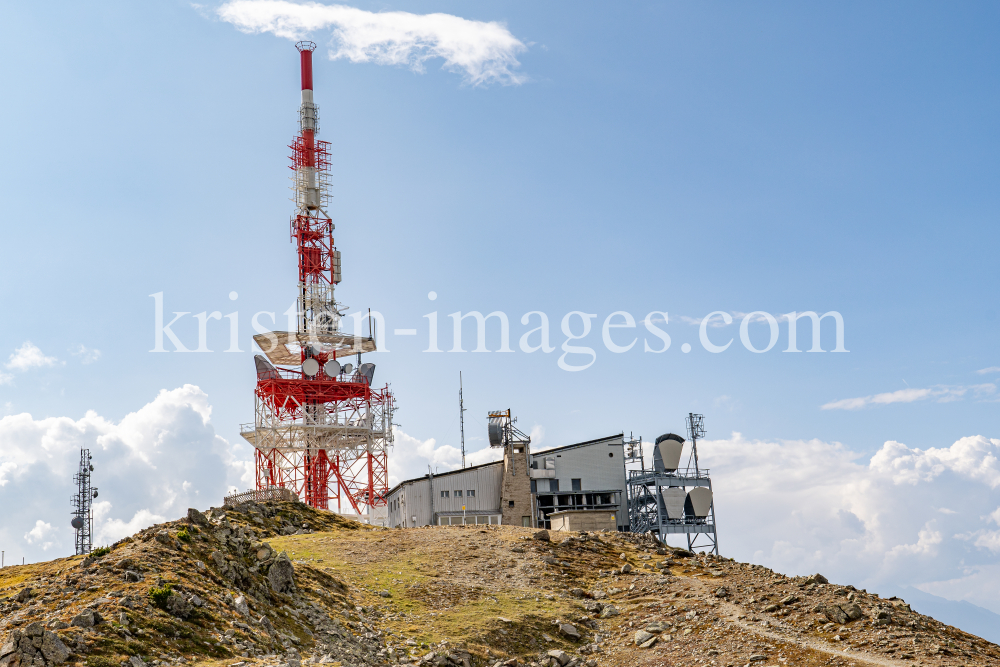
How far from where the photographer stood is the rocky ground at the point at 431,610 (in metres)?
30.1

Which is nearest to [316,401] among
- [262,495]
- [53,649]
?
[262,495]

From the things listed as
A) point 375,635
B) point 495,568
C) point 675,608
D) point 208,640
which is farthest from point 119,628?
point 675,608

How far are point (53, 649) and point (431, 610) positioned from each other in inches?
693

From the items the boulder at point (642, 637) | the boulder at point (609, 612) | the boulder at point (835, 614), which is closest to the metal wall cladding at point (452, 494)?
the boulder at point (609, 612)

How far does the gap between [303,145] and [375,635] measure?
6749 cm

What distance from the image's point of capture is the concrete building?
6831 cm

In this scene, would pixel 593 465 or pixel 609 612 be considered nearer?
pixel 609 612

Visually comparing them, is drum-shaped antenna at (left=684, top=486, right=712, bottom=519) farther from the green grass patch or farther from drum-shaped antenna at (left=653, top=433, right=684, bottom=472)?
the green grass patch

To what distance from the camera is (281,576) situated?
38.2m

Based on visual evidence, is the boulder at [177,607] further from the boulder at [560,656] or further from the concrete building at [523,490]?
the concrete building at [523,490]

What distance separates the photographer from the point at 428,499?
224ft

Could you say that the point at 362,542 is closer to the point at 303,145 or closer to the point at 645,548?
the point at 645,548

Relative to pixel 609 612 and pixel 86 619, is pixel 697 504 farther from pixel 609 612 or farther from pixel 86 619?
pixel 86 619

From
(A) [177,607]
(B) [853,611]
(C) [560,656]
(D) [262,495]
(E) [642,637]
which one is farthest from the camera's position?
(D) [262,495]
